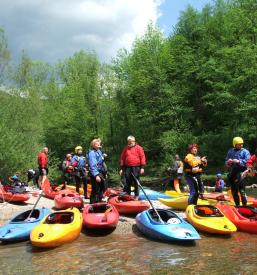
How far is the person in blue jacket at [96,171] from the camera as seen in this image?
9688mm

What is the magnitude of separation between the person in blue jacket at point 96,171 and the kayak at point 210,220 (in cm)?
236

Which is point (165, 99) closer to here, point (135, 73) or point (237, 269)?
point (135, 73)

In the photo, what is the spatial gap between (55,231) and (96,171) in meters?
2.52

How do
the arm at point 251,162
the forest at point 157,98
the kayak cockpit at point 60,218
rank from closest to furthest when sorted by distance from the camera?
the kayak cockpit at point 60,218, the arm at point 251,162, the forest at point 157,98

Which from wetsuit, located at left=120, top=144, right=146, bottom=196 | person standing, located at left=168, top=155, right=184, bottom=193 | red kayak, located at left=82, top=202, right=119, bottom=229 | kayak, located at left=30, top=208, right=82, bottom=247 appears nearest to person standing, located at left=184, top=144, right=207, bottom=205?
wetsuit, located at left=120, top=144, right=146, bottom=196

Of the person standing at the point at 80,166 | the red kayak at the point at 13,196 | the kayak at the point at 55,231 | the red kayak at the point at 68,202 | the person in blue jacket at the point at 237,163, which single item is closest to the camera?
the kayak at the point at 55,231

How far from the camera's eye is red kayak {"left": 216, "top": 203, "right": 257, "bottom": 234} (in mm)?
8203

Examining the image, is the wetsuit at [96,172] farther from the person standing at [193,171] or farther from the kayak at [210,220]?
the kayak at [210,220]

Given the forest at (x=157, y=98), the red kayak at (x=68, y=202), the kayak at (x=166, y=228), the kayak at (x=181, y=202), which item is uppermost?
the forest at (x=157, y=98)

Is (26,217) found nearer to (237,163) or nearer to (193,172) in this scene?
(193,172)

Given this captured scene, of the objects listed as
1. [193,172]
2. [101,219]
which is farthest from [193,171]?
[101,219]

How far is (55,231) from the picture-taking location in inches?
292

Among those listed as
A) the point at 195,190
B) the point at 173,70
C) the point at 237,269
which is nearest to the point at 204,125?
the point at 173,70

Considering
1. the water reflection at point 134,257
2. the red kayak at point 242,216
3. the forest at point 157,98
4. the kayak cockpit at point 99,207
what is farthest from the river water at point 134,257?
the forest at point 157,98
